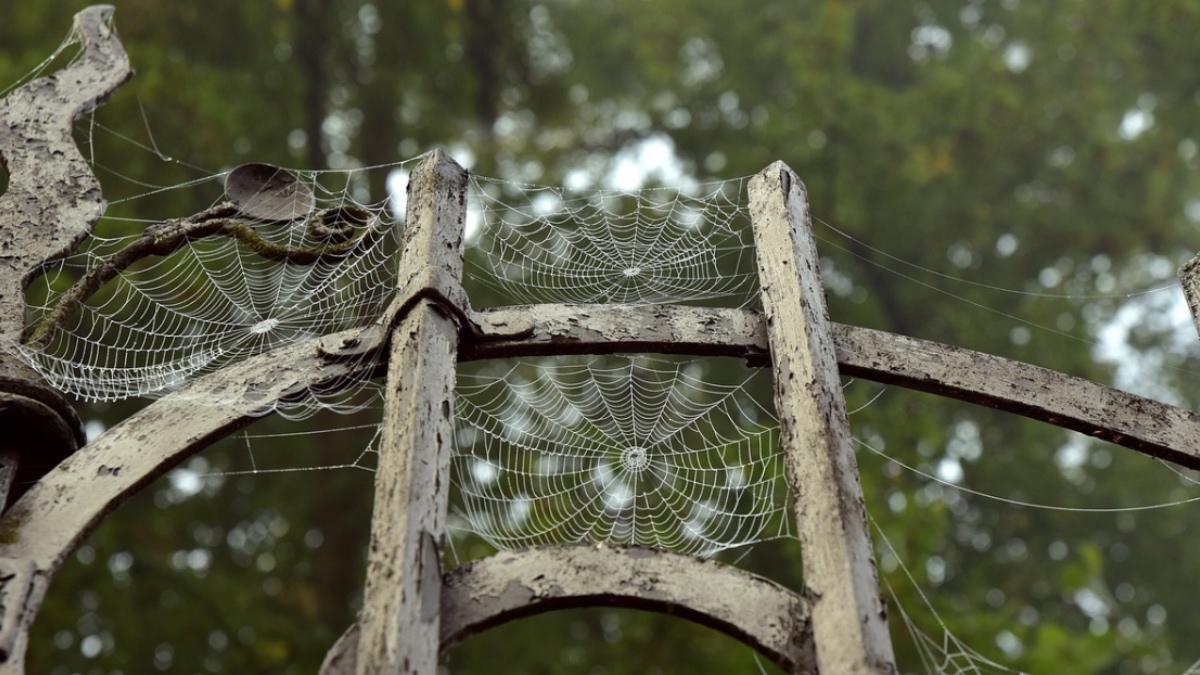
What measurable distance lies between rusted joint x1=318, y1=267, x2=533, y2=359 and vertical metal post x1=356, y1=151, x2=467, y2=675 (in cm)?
2

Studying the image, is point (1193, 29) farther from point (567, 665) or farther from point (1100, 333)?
point (567, 665)

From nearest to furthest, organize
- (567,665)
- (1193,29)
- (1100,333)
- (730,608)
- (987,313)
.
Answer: (730,608) < (567,665) < (987,313) < (1193,29) < (1100,333)

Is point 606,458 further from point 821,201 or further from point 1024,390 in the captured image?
point 821,201

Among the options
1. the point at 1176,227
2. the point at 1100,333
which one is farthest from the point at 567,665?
the point at 1176,227

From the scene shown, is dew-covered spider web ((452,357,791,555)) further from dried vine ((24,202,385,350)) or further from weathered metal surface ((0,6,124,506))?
weathered metal surface ((0,6,124,506))

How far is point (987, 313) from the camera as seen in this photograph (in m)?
7.54

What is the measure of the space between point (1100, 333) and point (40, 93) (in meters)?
8.44

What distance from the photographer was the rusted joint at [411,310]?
1679mm

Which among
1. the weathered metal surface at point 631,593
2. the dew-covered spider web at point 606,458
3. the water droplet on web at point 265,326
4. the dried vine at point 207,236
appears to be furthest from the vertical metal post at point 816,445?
the dew-covered spider web at point 606,458

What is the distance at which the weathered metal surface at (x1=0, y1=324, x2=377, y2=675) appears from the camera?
1.50 m

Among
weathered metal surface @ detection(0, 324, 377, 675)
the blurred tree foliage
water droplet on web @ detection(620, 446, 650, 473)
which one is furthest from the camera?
the blurred tree foliage

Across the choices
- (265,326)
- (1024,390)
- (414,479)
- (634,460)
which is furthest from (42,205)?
(1024,390)

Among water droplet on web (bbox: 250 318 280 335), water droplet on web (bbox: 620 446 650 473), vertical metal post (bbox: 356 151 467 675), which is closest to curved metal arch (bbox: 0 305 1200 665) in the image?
vertical metal post (bbox: 356 151 467 675)

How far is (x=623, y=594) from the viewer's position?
1471 millimetres
